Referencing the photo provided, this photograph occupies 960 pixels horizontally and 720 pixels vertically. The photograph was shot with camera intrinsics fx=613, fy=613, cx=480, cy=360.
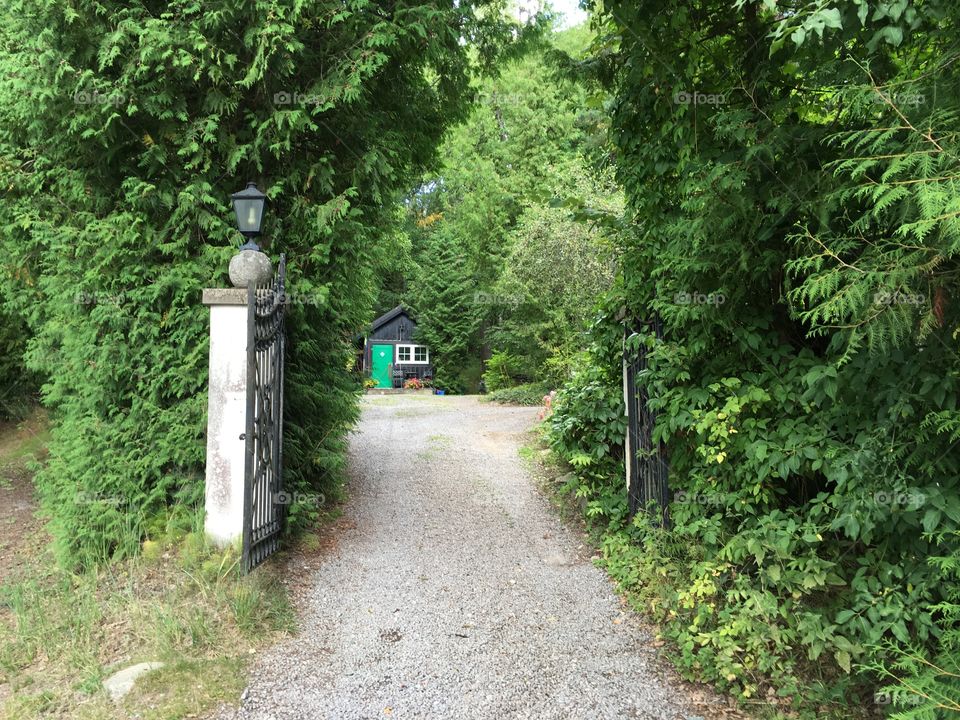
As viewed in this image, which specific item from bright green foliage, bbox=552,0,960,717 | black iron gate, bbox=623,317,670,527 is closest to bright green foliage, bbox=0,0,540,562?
bright green foliage, bbox=552,0,960,717

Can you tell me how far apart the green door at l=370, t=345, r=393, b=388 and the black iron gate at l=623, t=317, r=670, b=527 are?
24102mm

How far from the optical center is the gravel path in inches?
134

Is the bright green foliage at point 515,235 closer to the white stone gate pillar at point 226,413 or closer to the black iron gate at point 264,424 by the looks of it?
the black iron gate at point 264,424

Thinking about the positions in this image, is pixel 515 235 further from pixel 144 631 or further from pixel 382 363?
pixel 144 631

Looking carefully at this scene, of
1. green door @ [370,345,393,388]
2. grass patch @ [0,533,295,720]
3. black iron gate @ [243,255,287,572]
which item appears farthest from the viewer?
green door @ [370,345,393,388]

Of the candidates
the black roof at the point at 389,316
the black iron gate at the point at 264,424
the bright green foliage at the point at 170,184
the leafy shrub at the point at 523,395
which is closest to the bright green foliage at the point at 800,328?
the bright green foliage at the point at 170,184

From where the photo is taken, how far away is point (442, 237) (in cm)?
3020

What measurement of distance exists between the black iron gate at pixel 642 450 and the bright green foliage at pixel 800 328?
0.27m

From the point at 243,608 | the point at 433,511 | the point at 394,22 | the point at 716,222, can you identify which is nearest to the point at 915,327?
the point at 716,222

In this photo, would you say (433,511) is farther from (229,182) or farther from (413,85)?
(413,85)

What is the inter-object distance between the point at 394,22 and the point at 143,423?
12.9ft

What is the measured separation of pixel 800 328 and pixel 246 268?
3931 millimetres

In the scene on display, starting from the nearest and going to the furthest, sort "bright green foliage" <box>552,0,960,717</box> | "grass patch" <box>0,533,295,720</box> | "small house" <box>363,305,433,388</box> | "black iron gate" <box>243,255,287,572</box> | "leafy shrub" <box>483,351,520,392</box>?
"bright green foliage" <box>552,0,960,717</box>
"grass patch" <box>0,533,295,720</box>
"black iron gate" <box>243,255,287,572</box>
"leafy shrub" <box>483,351,520,392</box>
"small house" <box>363,305,433,388</box>

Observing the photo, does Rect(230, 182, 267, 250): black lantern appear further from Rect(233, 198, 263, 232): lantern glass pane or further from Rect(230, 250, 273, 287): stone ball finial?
Rect(230, 250, 273, 287): stone ball finial
